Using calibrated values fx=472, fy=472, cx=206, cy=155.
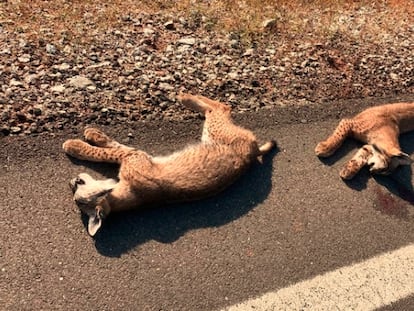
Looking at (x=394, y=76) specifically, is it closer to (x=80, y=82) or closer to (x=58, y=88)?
(x=80, y=82)

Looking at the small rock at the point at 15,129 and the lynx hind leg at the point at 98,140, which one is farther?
the lynx hind leg at the point at 98,140

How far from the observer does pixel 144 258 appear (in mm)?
4191

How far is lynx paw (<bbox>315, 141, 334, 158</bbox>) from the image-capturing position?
5449mm

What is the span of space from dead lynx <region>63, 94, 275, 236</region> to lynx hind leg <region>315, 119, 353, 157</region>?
2.17 feet

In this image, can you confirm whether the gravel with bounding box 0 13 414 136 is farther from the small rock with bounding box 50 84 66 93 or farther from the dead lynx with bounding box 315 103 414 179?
the dead lynx with bounding box 315 103 414 179

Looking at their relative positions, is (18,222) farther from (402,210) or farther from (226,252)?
(402,210)

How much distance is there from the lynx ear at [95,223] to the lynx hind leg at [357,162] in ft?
8.93

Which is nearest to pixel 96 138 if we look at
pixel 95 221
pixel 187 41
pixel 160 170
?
pixel 160 170

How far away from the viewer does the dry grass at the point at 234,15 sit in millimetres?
6250

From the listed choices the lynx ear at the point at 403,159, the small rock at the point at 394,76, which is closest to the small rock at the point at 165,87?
the lynx ear at the point at 403,159

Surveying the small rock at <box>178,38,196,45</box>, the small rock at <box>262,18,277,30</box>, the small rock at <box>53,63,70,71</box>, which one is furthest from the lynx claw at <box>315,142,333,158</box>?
the small rock at <box>53,63,70,71</box>

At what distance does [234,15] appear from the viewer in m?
7.26

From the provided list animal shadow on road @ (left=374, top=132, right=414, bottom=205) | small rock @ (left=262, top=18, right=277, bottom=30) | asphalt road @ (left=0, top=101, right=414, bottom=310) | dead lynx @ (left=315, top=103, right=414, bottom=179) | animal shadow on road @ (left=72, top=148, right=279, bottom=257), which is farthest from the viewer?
small rock @ (left=262, top=18, right=277, bottom=30)

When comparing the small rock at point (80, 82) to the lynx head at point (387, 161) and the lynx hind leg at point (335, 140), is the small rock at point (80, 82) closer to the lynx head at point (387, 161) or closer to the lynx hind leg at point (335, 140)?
the lynx hind leg at point (335, 140)
